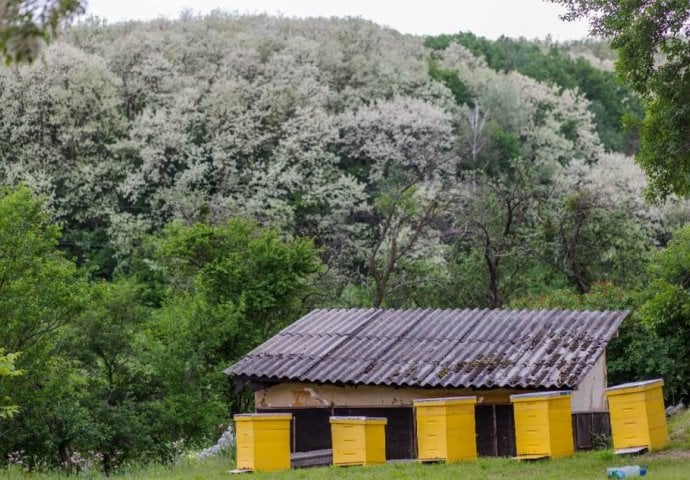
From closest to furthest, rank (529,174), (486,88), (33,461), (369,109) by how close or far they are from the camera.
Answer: (33,461) → (529,174) → (369,109) → (486,88)

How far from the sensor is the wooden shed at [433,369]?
17719mm

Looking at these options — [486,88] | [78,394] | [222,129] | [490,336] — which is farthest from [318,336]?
[486,88]

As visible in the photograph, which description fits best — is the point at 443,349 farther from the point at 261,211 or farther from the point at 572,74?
the point at 572,74

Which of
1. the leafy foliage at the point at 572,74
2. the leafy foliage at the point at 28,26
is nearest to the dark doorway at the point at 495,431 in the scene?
the leafy foliage at the point at 28,26

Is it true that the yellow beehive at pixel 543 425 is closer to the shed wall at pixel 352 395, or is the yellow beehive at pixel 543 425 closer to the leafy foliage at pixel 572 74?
the shed wall at pixel 352 395

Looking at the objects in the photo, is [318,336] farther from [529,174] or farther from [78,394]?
[529,174]

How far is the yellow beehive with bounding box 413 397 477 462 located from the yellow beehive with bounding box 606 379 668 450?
2.31 metres

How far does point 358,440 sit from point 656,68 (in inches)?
344

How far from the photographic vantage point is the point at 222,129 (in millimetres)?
47375

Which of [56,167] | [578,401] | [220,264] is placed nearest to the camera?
[578,401]

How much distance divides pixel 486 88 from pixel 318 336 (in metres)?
43.1

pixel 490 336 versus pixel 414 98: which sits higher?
pixel 414 98

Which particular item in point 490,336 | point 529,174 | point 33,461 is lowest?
point 33,461

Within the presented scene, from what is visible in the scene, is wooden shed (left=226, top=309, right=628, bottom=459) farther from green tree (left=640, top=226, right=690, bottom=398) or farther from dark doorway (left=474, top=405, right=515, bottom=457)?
green tree (left=640, top=226, right=690, bottom=398)
